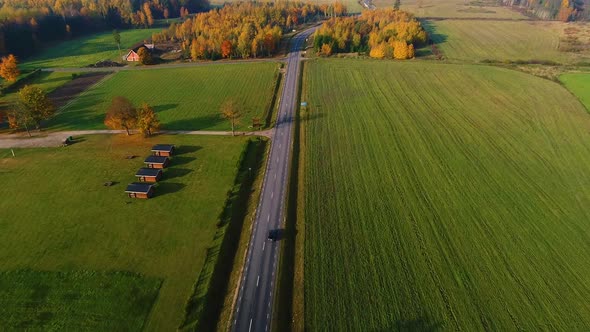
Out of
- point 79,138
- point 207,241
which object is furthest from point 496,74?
point 79,138

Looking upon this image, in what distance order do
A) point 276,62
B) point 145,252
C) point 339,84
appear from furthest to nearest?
point 276,62
point 339,84
point 145,252

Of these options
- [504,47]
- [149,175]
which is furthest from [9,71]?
[504,47]

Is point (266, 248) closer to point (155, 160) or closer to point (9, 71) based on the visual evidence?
point (155, 160)

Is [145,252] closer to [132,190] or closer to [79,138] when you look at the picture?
[132,190]

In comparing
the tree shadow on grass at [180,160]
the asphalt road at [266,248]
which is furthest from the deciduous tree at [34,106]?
the asphalt road at [266,248]

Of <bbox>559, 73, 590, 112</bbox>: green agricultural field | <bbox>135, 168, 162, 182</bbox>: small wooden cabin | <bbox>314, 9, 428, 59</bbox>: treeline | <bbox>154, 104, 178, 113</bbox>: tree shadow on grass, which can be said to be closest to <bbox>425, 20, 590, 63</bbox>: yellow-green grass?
<bbox>314, 9, 428, 59</bbox>: treeline

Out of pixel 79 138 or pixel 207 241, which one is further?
pixel 79 138
